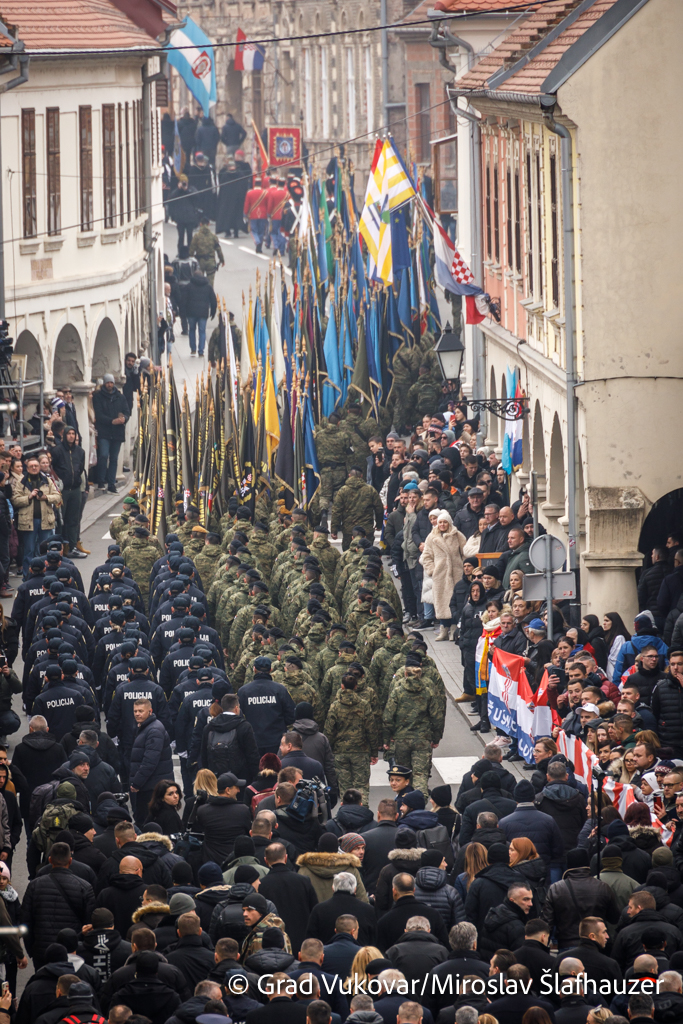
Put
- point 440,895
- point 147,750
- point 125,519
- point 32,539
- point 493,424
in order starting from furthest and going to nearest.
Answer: point 493,424 < point 32,539 < point 125,519 < point 147,750 < point 440,895

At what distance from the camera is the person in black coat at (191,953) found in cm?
1064

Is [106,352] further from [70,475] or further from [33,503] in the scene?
[33,503]

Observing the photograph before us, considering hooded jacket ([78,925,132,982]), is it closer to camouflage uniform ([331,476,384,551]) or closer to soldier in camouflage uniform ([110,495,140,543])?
soldier in camouflage uniform ([110,495,140,543])

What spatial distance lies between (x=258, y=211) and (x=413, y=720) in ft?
125

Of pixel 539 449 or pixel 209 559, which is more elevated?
pixel 539 449

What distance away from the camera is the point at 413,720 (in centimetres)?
1639

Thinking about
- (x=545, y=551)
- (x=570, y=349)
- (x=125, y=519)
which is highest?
(x=570, y=349)

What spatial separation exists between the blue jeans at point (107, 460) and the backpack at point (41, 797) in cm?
1694

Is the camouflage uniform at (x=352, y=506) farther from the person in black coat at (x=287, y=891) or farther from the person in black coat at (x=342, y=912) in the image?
the person in black coat at (x=342, y=912)

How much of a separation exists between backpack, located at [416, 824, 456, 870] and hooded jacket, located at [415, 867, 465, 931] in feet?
3.62

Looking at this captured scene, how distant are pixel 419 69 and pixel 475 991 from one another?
47.9m

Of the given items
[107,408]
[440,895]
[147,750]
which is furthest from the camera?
[107,408]

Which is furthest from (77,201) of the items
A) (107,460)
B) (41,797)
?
(41,797)

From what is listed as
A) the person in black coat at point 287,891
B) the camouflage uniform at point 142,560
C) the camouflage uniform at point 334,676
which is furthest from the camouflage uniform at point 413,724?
the camouflage uniform at point 142,560
